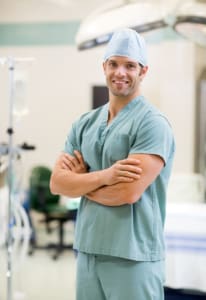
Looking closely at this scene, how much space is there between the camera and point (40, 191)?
4336 millimetres

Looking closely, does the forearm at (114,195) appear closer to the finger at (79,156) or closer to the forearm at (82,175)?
the forearm at (82,175)

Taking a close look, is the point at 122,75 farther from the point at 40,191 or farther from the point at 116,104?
the point at 40,191

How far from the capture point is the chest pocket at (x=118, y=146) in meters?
1.51

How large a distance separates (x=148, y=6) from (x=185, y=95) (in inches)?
52.1

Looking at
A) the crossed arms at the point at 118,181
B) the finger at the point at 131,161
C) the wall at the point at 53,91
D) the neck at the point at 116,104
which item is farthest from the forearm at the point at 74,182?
the wall at the point at 53,91

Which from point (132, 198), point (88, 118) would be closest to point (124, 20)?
point (88, 118)

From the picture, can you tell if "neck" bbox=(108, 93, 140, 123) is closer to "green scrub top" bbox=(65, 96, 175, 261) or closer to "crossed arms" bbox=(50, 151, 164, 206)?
"green scrub top" bbox=(65, 96, 175, 261)

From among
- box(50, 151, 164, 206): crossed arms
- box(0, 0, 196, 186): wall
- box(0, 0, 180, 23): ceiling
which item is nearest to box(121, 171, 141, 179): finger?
box(50, 151, 164, 206): crossed arms

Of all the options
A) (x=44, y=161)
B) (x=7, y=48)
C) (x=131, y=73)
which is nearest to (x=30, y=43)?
(x=7, y=48)

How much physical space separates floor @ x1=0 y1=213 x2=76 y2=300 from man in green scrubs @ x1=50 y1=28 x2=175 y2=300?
5.06 ft

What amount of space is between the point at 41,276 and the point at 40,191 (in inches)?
34.2

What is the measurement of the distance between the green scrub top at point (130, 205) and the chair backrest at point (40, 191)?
2798mm

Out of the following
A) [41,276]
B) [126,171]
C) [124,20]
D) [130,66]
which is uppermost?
[124,20]

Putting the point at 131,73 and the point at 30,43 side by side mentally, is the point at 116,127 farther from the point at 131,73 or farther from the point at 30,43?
the point at 30,43
